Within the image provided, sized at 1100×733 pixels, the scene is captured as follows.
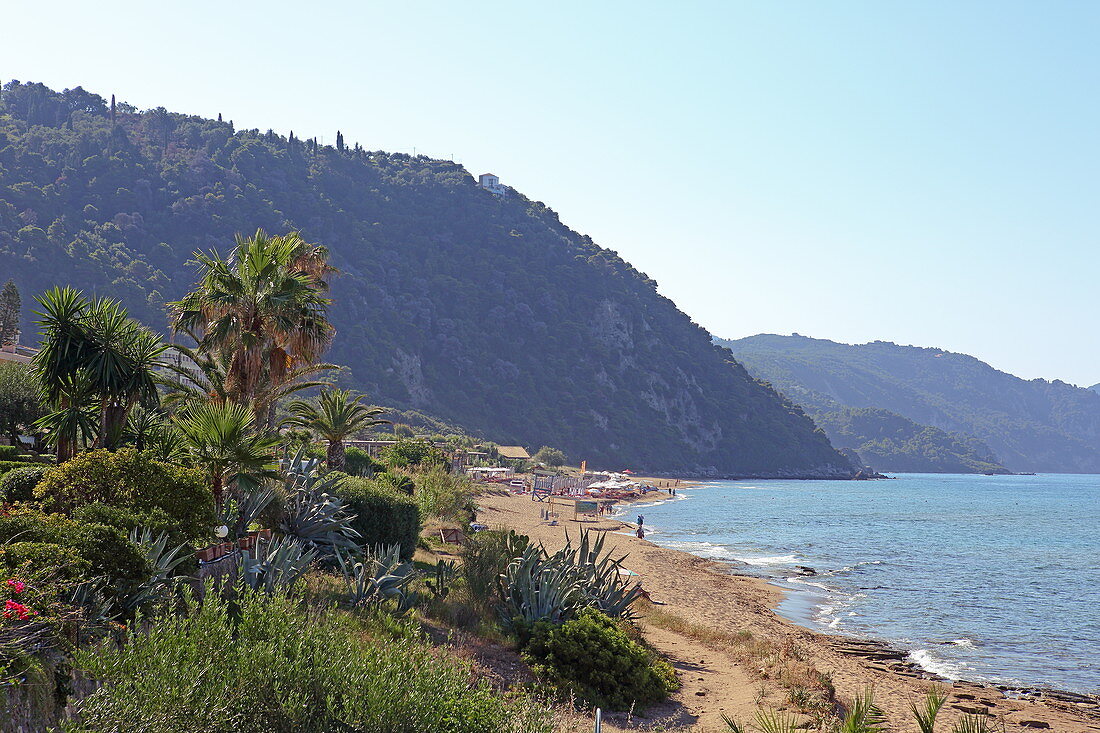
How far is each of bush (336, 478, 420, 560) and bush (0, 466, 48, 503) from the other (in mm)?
4610

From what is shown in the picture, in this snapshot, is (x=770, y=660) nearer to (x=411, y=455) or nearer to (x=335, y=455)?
(x=335, y=455)

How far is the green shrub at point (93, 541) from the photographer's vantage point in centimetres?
691

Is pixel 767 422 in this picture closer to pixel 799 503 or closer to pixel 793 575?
pixel 799 503

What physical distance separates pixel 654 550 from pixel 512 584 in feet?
69.9

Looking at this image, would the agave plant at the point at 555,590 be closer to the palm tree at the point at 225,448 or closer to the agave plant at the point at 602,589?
the agave plant at the point at 602,589

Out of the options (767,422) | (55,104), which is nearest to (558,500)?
(767,422)

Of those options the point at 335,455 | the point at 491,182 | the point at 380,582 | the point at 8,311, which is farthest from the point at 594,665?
the point at 491,182

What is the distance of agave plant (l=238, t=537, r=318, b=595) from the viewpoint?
8.92 metres

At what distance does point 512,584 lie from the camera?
11.7 m

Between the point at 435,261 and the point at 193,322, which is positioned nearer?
the point at 193,322

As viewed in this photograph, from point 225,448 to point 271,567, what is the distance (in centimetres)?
269

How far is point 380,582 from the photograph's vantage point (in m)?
10.4

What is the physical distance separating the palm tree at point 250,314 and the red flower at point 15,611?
934cm

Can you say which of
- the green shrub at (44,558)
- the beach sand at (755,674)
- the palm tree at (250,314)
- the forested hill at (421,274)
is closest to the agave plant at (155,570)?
the green shrub at (44,558)
